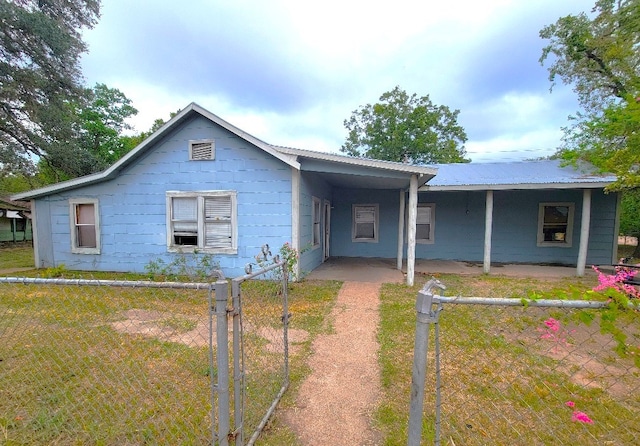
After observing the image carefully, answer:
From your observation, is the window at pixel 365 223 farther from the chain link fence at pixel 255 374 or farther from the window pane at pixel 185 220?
the chain link fence at pixel 255 374

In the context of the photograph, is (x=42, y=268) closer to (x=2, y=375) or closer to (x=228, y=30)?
(x=2, y=375)

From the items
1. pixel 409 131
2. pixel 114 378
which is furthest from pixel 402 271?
pixel 409 131

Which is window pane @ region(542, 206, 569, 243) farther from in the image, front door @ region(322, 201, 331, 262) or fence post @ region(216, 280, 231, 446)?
fence post @ region(216, 280, 231, 446)

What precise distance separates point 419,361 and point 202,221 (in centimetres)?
674

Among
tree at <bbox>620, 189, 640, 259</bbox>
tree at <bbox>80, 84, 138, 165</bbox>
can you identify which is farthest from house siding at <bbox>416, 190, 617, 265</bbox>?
tree at <bbox>80, 84, 138, 165</bbox>

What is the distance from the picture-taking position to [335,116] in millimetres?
27062

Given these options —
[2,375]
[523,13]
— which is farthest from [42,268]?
[523,13]

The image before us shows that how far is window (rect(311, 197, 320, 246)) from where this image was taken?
8086 millimetres

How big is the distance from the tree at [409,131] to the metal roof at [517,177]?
13217 millimetres

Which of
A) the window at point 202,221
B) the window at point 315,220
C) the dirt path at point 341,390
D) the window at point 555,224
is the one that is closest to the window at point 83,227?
the window at point 202,221

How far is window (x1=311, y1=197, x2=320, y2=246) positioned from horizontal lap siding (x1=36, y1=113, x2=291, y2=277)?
149 centimetres

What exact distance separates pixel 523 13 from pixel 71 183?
43.4 feet

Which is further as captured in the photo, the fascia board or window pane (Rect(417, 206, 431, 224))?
window pane (Rect(417, 206, 431, 224))

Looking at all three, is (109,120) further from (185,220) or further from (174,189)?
(185,220)
